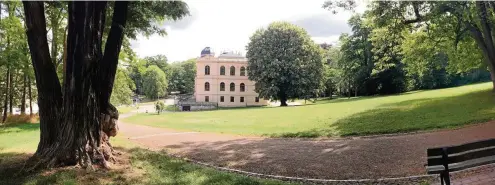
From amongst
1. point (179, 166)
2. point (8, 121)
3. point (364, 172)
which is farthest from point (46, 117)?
point (8, 121)

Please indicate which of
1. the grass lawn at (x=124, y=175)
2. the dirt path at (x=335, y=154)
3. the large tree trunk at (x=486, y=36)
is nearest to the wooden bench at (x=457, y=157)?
the dirt path at (x=335, y=154)

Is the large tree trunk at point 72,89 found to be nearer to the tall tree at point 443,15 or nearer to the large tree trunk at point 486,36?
the tall tree at point 443,15

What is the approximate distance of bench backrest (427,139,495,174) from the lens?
19.5 feet

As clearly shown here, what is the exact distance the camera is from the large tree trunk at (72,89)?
24.9ft

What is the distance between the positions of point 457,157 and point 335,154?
16.1 ft

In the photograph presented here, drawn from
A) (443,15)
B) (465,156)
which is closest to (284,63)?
(443,15)

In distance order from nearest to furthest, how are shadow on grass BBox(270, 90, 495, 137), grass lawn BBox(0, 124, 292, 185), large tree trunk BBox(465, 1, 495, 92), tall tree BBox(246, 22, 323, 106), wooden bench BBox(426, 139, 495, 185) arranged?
wooden bench BBox(426, 139, 495, 185), grass lawn BBox(0, 124, 292, 185), shadow on grass BBox(270, 90, 495, 137), large tree trunk BBox(465, 1, 495, 92), tall tree BBox(246, 22, 323, 106)

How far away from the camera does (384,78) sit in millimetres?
48688

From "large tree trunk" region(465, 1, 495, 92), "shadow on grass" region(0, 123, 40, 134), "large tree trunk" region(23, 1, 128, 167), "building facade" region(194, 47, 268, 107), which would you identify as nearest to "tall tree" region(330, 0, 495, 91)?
"large tree trunk" region(465, 1, 495, 92)

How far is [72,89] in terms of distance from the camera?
305 inches

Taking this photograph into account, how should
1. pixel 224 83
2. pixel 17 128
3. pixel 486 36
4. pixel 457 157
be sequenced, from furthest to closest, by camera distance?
pixel 224 83 < pixel 17 128 < pixel 486 36 < pixel 457 157

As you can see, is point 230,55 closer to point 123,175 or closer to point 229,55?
point 229,55

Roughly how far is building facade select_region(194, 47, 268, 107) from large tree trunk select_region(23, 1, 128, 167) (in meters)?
56.3

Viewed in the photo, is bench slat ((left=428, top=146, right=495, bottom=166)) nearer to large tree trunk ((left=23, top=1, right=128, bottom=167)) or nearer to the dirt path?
the dirt path
